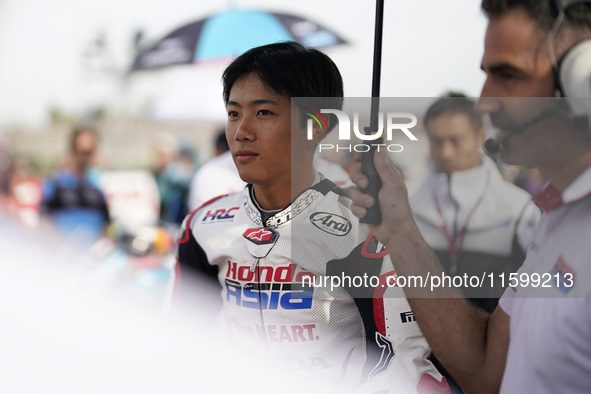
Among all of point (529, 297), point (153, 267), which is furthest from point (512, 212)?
point (153, 267)

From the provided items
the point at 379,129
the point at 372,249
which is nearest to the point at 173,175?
the point at 372,249

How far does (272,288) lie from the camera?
67.2 inches

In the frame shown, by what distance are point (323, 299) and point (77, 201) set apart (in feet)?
11.6

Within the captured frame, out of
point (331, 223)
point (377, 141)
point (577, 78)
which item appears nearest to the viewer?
point (577, 78)

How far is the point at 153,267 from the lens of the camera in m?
4.32

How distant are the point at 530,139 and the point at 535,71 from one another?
0.12 meters

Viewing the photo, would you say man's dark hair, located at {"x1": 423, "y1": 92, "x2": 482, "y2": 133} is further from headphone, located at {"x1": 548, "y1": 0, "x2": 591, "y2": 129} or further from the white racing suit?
headphone, located at {"x1": 548, "y1": 0, "x2": 591, "y2": 129}

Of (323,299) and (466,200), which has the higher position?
(323,299)

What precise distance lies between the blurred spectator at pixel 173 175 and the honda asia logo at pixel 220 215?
4.55 metres

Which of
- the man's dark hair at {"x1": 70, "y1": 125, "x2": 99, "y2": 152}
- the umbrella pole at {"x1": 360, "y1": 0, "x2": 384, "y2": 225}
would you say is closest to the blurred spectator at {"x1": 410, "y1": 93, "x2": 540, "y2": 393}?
the umbrella pole at {"x1": 360, "y1": 0, "x2": 384, "y2": 225}

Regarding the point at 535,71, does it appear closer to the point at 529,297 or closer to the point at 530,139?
the point at 530,139

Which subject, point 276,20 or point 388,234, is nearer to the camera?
point 388,234

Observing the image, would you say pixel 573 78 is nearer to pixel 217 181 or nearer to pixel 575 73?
pixel 575 73

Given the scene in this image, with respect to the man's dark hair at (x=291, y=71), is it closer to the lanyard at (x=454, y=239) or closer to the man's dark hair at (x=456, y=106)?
the man's dark hair at (x=456, y=106)
